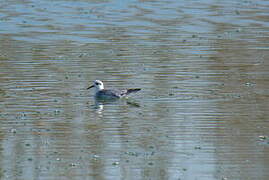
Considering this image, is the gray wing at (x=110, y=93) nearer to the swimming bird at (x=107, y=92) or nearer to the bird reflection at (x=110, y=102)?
the swimming bird at (x=107, y=92)

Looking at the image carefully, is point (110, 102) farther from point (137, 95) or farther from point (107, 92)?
point (137, 95)

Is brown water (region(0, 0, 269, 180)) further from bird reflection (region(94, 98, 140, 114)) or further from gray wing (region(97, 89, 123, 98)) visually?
gray wing (region(97, 89, 123, 98))

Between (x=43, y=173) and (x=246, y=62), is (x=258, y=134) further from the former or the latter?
(x=246, y=62)

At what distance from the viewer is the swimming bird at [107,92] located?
60.1 ft

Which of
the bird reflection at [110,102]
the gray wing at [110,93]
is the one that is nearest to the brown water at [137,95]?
the bird reflection at [110,102]

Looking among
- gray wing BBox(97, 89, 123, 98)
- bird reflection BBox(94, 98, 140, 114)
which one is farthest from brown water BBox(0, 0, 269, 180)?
gray wing BBox(97, 89, 123, 98)

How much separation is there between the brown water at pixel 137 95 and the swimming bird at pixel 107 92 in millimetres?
239

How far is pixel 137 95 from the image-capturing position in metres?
18.8

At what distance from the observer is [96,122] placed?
16094 mm

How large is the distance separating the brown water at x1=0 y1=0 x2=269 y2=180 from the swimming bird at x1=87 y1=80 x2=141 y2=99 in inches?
9.4

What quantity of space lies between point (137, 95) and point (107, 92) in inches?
24.8

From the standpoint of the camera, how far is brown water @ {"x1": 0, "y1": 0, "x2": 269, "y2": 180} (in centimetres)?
1308

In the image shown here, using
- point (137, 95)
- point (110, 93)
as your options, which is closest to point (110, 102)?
point (110, 93)

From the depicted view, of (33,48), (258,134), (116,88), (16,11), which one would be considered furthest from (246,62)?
(16,11)
